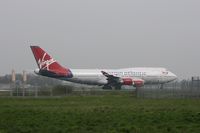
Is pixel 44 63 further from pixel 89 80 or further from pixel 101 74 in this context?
pixel 101 74

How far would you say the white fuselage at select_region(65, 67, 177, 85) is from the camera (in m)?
73.9

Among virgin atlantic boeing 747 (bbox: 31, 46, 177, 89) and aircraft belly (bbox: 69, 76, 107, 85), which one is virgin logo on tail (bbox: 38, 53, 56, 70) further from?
aircraft belly (bbox: 69, 76, 107, 85)

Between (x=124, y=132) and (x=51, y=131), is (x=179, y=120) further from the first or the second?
(x=51, y=131)

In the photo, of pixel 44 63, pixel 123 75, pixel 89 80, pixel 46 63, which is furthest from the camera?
pixel 89 80

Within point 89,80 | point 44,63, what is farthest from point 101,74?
point 44,63

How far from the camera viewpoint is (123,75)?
74.1 m

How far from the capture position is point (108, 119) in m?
18.5

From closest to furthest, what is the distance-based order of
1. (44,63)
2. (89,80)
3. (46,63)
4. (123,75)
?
(44,63) < (46,63) < (123,75) < (89,80)

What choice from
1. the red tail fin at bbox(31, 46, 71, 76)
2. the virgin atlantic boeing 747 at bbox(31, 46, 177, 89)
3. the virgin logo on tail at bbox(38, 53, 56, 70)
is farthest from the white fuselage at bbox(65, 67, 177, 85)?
the virgin logo on tail at bbox(38, 53, 56, 70)

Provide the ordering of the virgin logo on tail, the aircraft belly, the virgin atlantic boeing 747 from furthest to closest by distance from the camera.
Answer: the aircraft belly < the virgin atlantic boeing 747 < the virgin logo on tail

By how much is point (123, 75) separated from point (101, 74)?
130 inches

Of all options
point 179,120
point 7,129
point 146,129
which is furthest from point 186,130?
point 7,129

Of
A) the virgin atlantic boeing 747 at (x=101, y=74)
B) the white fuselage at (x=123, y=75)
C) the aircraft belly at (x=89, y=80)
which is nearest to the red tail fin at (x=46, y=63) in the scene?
the virgin atlantic boeing 747 at (x=101, y=74)

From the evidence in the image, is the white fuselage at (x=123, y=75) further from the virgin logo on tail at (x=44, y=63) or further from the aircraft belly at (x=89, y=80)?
the virgin logo on tail at (x=44, y=63)
